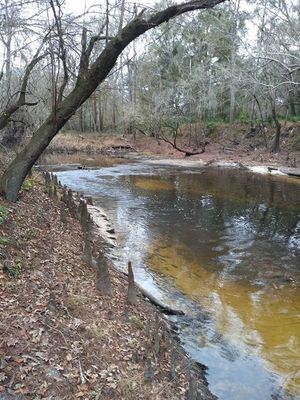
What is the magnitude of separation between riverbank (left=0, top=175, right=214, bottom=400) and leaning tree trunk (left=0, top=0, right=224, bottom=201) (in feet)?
4.67

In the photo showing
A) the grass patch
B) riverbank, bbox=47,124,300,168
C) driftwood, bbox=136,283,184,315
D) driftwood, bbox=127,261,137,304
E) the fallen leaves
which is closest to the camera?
the fallen leaves

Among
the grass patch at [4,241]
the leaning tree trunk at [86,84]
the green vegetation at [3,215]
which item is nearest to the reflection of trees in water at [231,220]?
the leaning tree trunk at [86,84]

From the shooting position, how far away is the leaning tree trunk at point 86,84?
23.5 ft

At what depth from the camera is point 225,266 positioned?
9445 millimetres

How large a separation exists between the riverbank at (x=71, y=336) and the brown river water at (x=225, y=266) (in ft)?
2.49

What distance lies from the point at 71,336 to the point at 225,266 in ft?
18.0

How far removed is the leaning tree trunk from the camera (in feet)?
23.5

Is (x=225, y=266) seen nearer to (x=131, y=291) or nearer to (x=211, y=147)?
(x=131, y=291)

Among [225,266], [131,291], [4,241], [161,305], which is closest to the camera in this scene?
[4,241]

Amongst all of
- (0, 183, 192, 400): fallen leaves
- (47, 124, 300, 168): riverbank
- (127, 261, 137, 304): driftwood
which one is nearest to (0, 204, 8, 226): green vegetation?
(0, 183, 192, 400): fallen leaves

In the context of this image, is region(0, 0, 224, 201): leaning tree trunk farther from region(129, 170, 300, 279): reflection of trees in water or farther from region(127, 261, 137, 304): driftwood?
region(129, 170, 300, 279): reflection of trees in water

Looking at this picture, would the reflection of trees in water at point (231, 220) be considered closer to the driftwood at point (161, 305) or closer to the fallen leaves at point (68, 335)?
the driftwood at point (161, 305)

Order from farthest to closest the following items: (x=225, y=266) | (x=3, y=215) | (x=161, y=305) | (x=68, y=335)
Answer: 1. (x=225, y=266)
2. (x=161, y=305)
3. (x=3, y=215)
4. (x=68, y=335)

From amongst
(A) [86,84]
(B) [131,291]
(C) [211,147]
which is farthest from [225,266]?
(C) [211,147]
